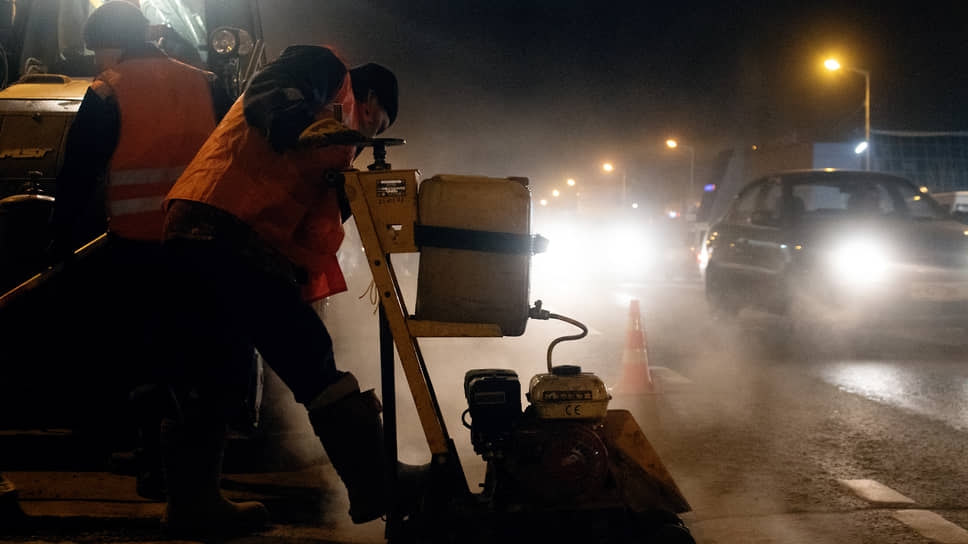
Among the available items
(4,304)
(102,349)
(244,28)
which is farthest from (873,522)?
(244,28)

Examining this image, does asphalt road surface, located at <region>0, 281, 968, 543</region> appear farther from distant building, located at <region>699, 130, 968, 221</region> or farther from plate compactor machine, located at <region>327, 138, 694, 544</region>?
distant building, located at <region>699, 130, 968, 221</region>

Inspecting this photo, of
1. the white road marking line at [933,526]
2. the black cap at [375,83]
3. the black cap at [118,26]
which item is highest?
the black cap at [118,26]

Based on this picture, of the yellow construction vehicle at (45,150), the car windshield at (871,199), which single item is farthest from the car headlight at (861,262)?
the yellow construction vehicle at (45,150)

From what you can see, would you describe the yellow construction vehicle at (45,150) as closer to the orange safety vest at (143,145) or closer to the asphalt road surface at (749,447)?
the orange safety vest at (143,145)

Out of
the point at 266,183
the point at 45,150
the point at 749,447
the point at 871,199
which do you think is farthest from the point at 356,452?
the point at 871,199

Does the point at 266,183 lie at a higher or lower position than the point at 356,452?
higher

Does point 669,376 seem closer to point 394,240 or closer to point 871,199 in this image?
point 871,199

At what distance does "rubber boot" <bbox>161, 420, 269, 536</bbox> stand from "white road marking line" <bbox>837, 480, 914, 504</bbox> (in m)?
2.84

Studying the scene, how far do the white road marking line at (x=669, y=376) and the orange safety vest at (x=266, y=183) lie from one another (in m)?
4.74

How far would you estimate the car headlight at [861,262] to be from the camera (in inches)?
347

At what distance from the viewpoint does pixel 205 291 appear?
2947 mm

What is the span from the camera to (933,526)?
12.0 feet

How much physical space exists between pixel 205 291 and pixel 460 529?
114cm

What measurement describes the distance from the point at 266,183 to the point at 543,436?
124 centimetres
